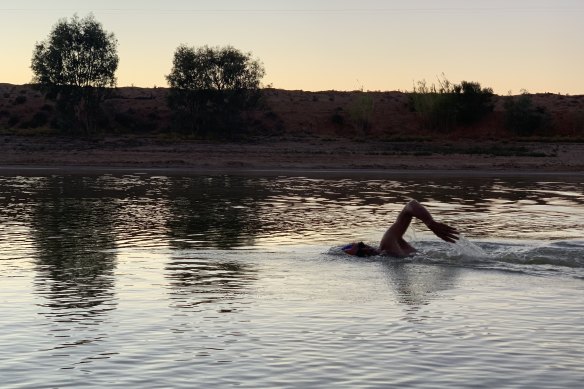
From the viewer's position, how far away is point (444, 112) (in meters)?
73.9

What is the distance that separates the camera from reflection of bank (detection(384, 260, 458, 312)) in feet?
38.6

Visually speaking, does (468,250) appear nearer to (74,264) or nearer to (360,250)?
(360,250)

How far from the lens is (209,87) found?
210 ft

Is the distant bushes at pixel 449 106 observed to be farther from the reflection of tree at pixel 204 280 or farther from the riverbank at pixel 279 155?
the reflection of tree at pixel 204 280

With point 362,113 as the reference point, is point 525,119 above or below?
below

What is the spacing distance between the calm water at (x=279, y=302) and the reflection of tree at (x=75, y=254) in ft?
0.14

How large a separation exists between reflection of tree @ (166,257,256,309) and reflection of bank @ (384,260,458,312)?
1893 mm

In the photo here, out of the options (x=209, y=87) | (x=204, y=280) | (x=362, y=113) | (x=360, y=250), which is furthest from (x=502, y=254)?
(x=362, y=113)

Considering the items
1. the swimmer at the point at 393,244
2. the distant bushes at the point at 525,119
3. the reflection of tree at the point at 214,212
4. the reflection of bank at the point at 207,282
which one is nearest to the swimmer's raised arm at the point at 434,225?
the swimmer at the point at 393,244

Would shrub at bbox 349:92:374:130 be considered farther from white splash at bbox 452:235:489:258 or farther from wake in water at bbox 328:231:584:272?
white splash at bbox 452:235:489:258

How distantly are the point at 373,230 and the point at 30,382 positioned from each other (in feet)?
41.8

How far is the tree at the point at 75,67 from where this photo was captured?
2430 inches

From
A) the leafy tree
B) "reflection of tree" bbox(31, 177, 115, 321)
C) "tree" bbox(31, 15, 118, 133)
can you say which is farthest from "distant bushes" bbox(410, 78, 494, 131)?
"reflection of tree" bbox(31, 177, 115, 321)

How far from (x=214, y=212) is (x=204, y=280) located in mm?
10683
